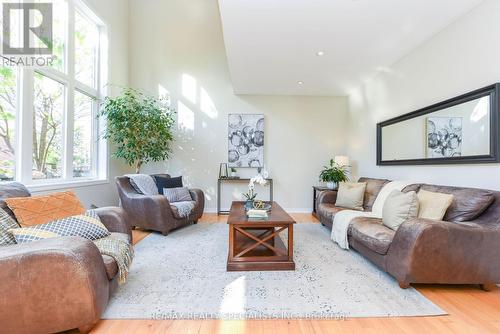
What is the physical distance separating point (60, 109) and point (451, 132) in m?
4.83

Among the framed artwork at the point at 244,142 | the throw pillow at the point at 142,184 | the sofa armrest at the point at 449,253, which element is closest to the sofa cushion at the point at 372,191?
the sofa armrest at the point at 449,253

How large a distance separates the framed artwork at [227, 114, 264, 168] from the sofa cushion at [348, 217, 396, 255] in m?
2.76

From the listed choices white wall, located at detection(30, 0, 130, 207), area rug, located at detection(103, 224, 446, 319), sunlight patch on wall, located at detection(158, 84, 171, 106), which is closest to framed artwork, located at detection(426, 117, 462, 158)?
area rug, located at detection(103, 224, 446, 319)

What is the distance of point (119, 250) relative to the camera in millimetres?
1880

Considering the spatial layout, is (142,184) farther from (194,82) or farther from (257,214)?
→ (194,82)

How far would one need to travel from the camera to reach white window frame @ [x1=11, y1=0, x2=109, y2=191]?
2727mm

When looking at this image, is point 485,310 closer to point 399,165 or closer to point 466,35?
point 399,165

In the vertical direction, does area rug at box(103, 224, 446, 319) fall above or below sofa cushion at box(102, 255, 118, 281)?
below

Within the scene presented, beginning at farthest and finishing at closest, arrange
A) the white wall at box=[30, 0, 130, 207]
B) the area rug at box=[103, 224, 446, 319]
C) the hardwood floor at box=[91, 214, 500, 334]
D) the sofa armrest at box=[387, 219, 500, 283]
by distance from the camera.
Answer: the white wall at box=[30, 0, 130, 207], the sofa armrest at box=[387, 219, 500, 283], the area rug at box=[103, 224, 446, 319], the hardwood floor at box=[91, 214, 500, 334]

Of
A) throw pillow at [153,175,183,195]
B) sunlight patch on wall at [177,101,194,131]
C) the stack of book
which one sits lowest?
the stack of book

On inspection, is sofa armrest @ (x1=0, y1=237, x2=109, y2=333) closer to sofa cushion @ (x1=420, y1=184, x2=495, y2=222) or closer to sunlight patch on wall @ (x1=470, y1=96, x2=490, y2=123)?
A: sofa cushion @ (x1=420, y1=184, x2=495, y2=222)

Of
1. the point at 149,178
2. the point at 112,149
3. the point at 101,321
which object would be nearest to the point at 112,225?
the point at 101,321

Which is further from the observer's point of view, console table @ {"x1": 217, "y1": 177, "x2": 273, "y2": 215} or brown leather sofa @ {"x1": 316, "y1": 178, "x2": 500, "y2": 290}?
console table @ {"x1": 217, "y1": 177, "x2": 273, "y2": 215}

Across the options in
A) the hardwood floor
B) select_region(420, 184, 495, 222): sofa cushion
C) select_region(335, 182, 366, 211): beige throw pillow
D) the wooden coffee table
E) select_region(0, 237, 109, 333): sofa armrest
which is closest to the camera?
select_region(0, 237, 109, 333): sofa armrest
